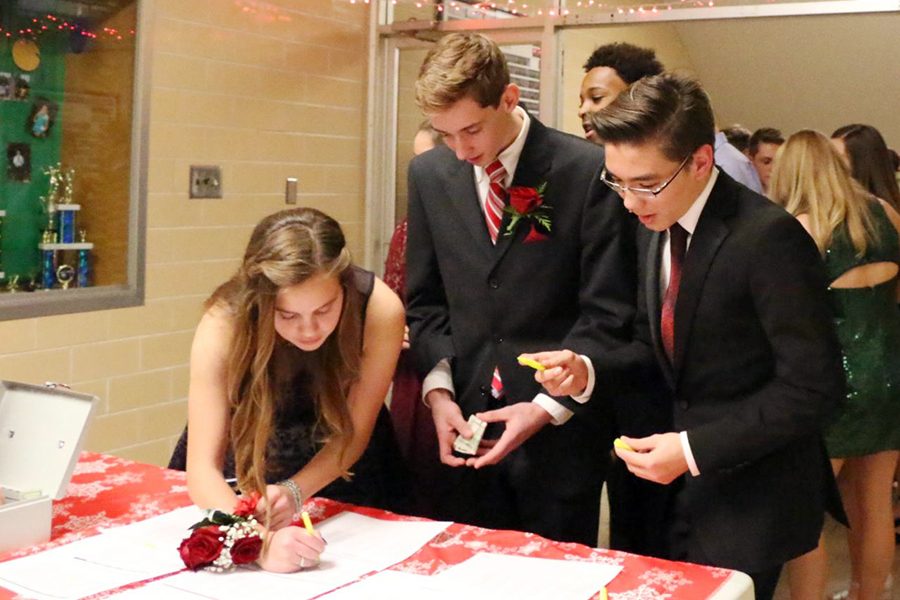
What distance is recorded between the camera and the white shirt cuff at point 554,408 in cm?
239

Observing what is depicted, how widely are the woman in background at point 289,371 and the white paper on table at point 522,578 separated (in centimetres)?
36

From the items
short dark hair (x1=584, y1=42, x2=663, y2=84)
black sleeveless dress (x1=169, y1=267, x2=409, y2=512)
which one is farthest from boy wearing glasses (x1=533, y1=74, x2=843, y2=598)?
short dark hair (x1=584, y1=42, x2=663, y2=84)

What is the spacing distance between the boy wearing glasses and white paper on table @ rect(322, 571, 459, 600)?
45cm

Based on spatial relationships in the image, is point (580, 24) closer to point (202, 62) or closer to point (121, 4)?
point (202, 62)

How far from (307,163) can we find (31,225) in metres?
1.40

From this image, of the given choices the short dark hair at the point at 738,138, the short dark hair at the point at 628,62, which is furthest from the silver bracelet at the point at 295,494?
the short dark hair at the point at 738,138

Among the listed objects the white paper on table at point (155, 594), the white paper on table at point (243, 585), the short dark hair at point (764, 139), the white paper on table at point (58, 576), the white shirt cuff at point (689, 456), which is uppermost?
the short dark hair at point (764, 139)

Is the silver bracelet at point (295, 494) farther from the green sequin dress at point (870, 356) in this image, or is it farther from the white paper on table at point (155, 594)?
the green sequin dress at point (870, 356)

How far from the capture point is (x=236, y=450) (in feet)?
7.30

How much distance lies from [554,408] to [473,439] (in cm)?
19

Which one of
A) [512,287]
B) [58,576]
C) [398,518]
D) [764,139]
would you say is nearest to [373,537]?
[398,518]

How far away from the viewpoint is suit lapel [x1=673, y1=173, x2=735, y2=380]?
1.98 meters

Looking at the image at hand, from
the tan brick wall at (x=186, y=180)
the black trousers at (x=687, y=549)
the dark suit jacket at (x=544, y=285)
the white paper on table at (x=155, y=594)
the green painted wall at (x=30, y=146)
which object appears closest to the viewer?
the white paper on table at (x=155, y=594)

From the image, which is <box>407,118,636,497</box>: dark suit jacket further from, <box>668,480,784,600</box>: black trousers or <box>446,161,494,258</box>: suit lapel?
<box>668,480,784,600</box>: black trousers
